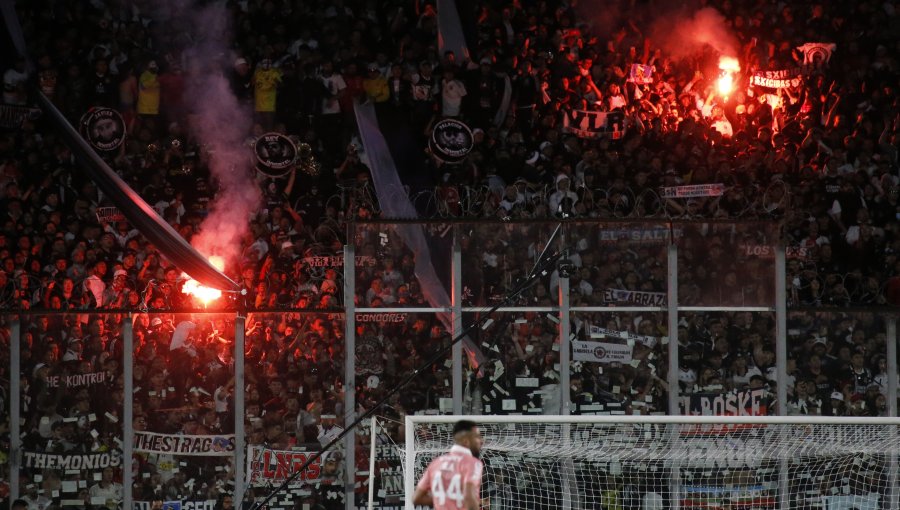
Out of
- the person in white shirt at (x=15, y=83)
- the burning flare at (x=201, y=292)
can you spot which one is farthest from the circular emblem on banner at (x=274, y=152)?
the person in white shirt at (x=15, y=83)

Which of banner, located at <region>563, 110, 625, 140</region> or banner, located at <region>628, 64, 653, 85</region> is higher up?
banner, located at <region>628, 64, 653, 85</region>

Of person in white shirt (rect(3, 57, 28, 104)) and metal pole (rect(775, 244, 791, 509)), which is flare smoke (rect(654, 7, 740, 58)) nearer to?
metal pole (rect(775, 244, 791, 509))

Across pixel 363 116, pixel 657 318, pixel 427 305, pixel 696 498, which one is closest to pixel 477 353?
pixel 427 305

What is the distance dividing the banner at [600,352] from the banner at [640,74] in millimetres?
5044

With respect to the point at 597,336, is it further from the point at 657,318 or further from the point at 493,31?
the point at 493,31

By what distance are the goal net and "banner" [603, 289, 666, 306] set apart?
1.32 m

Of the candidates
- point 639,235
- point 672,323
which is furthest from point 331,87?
point 672,323

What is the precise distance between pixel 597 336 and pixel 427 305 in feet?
6.16

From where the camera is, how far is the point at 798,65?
625 inches

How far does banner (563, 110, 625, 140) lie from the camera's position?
1480 cm

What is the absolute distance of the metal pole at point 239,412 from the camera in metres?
11.6

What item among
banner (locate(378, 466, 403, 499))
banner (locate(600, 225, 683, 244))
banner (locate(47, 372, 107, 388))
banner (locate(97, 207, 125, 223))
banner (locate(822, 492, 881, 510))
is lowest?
banner (locate(822, 492, 881, 510))

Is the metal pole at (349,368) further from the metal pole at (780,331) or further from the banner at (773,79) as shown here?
the banner at (773,79)

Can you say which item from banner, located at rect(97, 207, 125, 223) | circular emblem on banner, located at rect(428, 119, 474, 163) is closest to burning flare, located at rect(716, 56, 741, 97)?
circular emblem on banner, located at rect(428, 119, 474, 163)
